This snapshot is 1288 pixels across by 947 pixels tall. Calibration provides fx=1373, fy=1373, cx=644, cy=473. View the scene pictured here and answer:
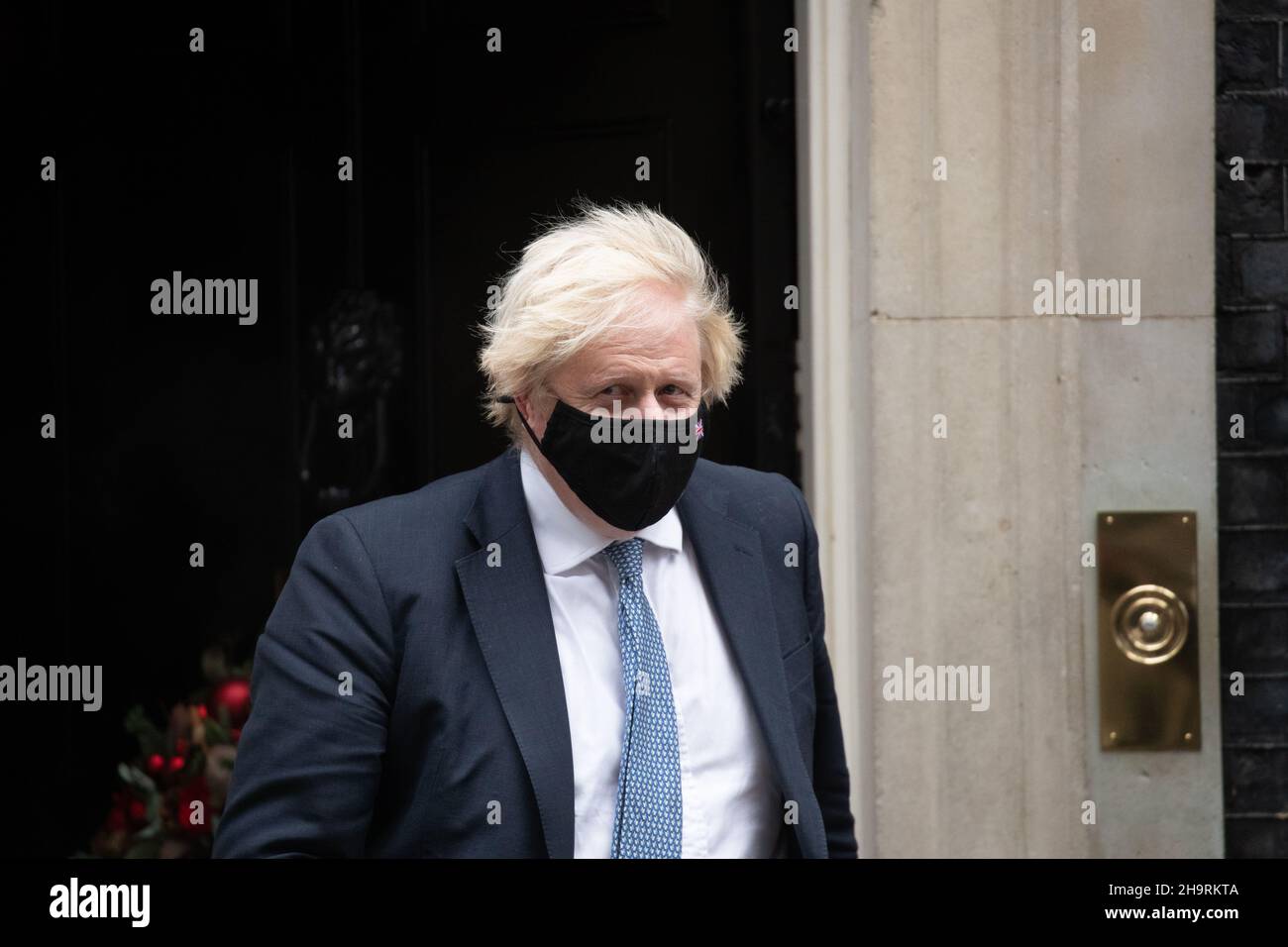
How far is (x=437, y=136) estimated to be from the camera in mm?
3359

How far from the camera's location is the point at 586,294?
1.90 metres

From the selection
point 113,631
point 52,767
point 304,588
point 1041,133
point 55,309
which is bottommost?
point 52,767

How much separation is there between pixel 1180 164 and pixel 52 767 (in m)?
3.11

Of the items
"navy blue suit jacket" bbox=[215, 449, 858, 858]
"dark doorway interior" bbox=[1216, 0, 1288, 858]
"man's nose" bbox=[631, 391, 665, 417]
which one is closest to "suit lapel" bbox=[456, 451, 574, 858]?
"navy blue suit jacket" bbox=[215, 449, 858, 858]

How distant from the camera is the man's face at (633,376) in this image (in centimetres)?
192

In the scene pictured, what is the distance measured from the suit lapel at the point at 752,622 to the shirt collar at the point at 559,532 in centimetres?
5

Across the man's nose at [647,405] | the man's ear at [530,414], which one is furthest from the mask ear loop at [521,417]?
the man's nose at [647,405]

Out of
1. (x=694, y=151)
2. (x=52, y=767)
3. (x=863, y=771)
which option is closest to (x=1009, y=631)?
(x=863, y=771)

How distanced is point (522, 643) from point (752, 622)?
351 mm

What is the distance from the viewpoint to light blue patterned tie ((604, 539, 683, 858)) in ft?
5.85

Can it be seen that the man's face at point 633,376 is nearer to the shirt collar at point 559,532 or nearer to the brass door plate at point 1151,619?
the shirt collar at point 559,532

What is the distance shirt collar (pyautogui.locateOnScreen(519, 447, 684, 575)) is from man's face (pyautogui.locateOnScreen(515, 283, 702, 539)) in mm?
15

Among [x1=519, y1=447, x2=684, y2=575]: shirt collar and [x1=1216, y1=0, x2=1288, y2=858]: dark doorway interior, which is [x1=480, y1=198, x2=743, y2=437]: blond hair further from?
[x1=1216, y1=0, x2=1288, y2=858]: dark doorway interior

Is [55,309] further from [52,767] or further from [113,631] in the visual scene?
[52,767]
